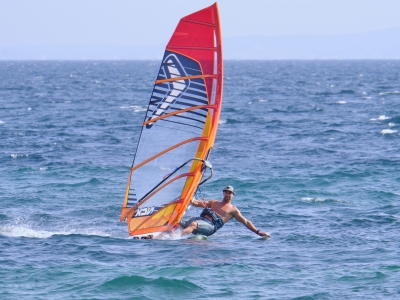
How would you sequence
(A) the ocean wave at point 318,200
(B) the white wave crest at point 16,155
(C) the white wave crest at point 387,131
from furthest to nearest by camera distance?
(C) the white wave crest at point 387,131, (B) the white wave crest at point 16,155, (A) the ocean wave at point 318,200

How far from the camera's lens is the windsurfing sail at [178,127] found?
1545 cm

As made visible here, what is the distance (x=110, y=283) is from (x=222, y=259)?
8.13ft

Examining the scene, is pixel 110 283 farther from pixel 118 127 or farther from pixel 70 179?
pixel 118 127

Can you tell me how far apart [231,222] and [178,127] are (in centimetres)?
370

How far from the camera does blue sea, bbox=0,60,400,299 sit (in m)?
13.1

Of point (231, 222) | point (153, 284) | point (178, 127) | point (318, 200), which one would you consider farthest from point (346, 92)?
point (153, 284)

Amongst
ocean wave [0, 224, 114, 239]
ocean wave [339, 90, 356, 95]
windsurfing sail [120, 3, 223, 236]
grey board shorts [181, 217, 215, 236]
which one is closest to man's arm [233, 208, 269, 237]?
grey board shorts [181, 217, 215, 236]

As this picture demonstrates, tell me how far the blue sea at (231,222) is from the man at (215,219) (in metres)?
0.32

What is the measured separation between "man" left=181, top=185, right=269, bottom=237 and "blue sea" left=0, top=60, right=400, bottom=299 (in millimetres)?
316

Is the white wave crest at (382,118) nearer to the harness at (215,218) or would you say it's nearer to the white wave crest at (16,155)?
the white wave crest at (16,155)

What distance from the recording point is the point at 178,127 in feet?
52.1

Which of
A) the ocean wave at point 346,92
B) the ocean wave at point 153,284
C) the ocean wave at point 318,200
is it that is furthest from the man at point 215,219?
the ocean wave at point 346,92

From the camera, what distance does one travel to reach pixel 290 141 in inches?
1299

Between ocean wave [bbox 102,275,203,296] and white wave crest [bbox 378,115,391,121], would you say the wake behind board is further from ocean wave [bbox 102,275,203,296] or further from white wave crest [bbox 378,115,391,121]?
white wave crest [bbox 378,115,391,121]
